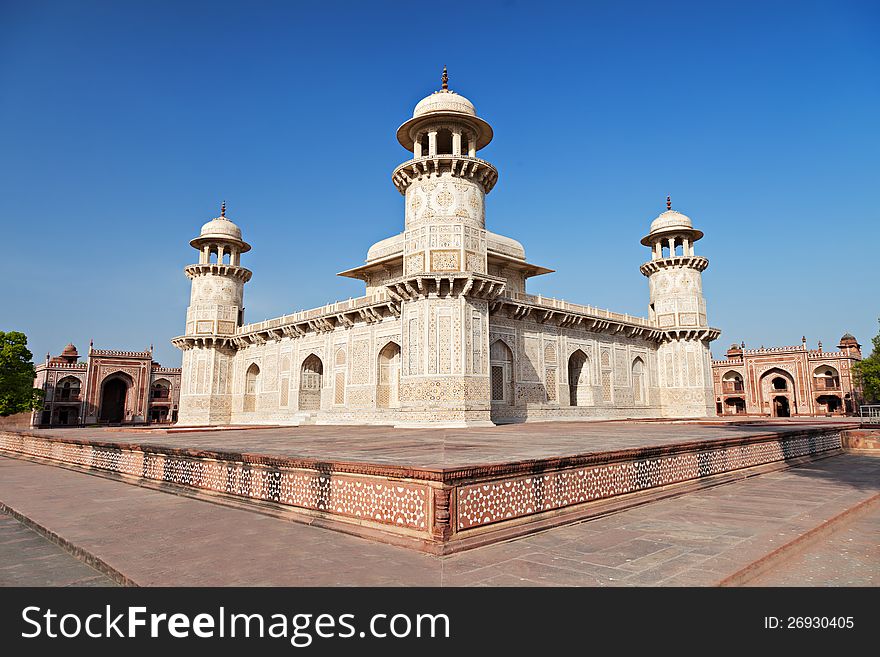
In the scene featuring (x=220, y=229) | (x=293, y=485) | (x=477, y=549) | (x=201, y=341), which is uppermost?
(x=220, y=229)

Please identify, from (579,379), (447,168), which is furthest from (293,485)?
(579,379)

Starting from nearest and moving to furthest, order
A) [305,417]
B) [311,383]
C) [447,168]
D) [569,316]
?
[447,168]
[569,316]
[305,417]
[311,383]

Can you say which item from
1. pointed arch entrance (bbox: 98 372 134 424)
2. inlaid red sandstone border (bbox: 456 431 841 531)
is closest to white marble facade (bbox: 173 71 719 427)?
inlaid red sandstone border (bbox: 456 431 841 531)

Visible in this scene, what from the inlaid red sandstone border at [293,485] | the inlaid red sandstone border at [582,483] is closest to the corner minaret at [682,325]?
the inlaid red sandstone border at [582,483]

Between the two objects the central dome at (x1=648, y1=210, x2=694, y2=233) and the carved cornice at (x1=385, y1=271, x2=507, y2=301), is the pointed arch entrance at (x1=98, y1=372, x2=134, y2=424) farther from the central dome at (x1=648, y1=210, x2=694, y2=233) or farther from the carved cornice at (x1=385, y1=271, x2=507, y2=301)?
the central dome at (x1=648, y1=210, x2=694, y2=233)

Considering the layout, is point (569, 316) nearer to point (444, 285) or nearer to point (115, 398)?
point (444, 285)

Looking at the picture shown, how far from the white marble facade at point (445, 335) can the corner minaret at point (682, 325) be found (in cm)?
7

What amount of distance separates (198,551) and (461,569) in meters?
1.70

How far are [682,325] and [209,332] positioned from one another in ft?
76.8

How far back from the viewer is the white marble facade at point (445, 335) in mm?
16812

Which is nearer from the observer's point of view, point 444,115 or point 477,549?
point 477,549

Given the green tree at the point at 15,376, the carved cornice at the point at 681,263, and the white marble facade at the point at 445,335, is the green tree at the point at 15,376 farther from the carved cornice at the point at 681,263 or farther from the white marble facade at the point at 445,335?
the carved cornice at the point at 681,263

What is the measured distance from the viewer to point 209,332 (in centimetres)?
2792

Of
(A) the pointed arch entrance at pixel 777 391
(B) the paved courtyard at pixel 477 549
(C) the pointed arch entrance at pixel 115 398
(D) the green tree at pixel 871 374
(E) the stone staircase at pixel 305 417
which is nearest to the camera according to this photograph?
(B) the paved courtyard at pixel 477 549
